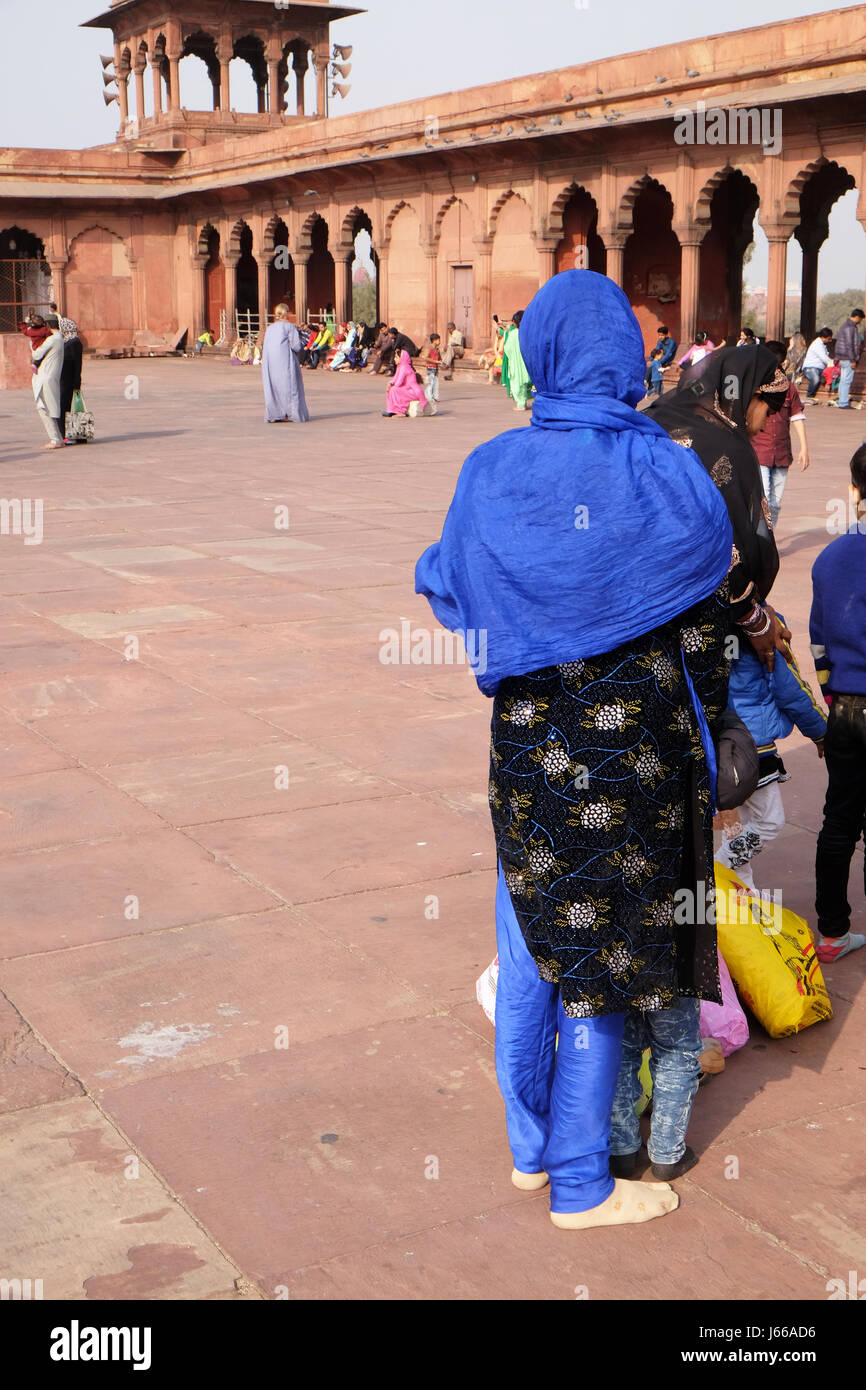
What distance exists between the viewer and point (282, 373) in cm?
1778

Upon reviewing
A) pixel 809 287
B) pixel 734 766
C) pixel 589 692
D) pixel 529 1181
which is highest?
pixel 809 287

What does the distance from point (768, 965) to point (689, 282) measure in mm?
22028

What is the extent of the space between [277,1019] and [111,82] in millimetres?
43922

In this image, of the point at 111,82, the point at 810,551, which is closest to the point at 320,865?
the point at 810,551

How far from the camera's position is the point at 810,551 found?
9078 mm

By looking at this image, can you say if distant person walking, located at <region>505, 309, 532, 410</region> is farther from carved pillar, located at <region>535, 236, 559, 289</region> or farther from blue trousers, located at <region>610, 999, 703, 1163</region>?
blue trousers, located at <region>610, 999, 703, 1163</region>

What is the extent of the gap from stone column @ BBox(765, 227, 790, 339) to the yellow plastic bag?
19529 mm

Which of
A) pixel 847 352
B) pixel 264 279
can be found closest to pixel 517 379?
pixel 847 352

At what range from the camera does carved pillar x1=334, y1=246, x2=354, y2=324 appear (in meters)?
32.4

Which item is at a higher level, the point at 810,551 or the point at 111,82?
the point at 111,82

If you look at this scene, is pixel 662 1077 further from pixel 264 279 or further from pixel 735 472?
pixel 264 279

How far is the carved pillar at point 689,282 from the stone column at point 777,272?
1.23 m

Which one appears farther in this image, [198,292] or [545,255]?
[198,292]

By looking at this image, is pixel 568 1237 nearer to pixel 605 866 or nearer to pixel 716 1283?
pixel 716 1283
